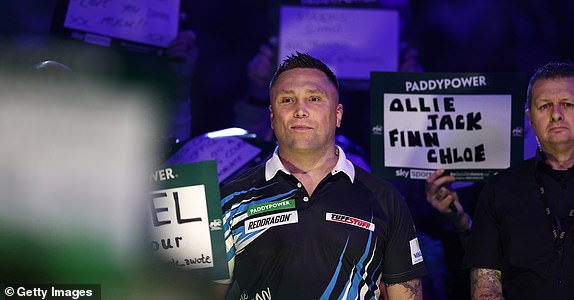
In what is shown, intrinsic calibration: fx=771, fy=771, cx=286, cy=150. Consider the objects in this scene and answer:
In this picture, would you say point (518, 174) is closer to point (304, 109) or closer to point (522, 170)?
point (522, 170)

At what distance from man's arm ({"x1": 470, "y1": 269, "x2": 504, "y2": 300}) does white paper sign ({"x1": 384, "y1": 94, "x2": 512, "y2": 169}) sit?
70cm

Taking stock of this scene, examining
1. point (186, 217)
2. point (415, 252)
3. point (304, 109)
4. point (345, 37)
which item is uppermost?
point (345, 37)

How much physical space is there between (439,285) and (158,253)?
320 cm

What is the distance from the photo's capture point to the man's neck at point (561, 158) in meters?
3.27

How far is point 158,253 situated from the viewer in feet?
4.55

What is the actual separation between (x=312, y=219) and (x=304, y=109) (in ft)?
1.44

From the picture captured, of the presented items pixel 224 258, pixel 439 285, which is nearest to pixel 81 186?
pixel 224 258

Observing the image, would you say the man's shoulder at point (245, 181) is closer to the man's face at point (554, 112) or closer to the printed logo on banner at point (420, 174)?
the printed logo on banner at point (420, 174)

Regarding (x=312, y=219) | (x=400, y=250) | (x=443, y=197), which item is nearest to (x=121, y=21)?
(x=443, y=197)

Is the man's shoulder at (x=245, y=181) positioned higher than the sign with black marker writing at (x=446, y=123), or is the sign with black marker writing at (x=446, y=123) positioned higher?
the sign with black marker writing at (x=446, y=123)

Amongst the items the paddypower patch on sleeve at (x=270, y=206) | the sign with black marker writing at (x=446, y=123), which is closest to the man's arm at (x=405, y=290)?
the paddypower patch on sleeve at (x=270, y=206)

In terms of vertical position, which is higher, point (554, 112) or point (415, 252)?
point (554, 112)

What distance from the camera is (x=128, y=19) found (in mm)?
4926

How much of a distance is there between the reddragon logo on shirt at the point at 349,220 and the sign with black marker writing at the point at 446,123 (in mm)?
875
